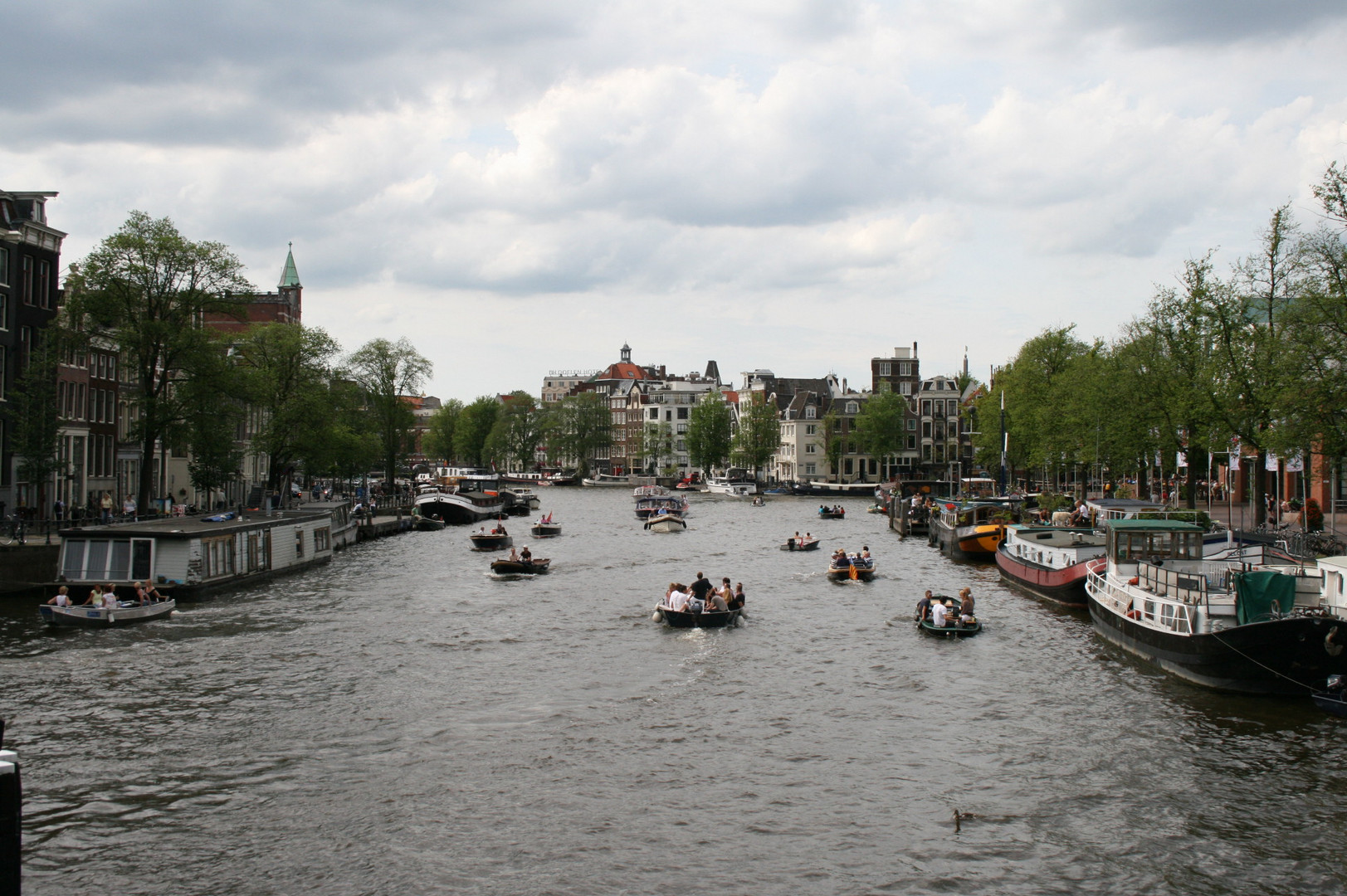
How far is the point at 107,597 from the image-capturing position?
1713 inches

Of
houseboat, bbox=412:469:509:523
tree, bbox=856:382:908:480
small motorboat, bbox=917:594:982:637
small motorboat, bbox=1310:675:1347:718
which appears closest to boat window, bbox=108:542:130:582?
small motorboat, bbox=917:594:982:637

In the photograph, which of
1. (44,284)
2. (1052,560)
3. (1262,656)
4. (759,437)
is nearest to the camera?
(1262,656)

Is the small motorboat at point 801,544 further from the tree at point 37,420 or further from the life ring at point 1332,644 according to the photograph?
the life ring at point 1332,644

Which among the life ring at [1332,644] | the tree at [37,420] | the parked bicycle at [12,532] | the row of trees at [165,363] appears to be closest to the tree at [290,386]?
the row of trees at [165,363]

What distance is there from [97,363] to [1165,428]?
223 feet

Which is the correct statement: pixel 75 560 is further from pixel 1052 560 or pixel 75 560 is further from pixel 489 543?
pixel 1052 560

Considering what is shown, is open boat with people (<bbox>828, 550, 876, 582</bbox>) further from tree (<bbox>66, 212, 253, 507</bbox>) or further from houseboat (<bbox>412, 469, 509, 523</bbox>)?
houseboat (<bbox>412, 469, 509, 523</bbox>)

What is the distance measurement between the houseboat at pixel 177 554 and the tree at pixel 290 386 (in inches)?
897

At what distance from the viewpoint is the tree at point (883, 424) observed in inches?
→ 6535

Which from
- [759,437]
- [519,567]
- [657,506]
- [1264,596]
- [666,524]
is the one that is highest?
[759,437]

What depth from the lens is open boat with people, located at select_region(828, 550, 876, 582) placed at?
196 ft

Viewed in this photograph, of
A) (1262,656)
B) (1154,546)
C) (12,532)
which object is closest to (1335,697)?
(1262,656)

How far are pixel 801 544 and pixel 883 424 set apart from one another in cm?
9082

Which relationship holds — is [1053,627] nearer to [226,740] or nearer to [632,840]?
[632,840]
